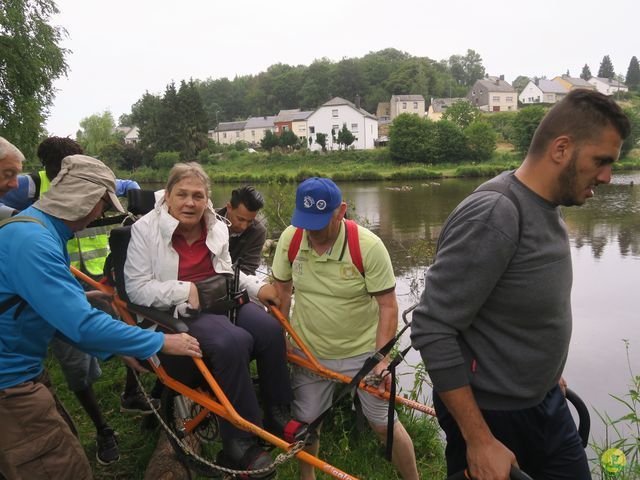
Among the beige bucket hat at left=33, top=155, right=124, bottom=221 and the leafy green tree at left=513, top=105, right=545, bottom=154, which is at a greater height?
the leafy green tree at left=513, top=105, right=545, bottom=154

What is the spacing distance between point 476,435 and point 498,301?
1.72ft

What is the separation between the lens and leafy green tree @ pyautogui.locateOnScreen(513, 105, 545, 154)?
54500 millimetres

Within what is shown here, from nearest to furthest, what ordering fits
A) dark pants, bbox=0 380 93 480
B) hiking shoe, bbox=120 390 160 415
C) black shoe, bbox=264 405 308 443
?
dark pants, bbox=0 380 93 480
black shoe, bbox=264 405 308 443
hiking shoe, bbox=120 390 160 415

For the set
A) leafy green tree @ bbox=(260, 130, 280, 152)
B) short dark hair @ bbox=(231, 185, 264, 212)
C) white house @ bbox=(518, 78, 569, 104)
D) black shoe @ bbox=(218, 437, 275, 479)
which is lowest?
black shoe @ bbox=(218, 437, 275, 479)

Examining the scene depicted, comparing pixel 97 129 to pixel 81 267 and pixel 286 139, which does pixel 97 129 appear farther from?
pixel 81 267

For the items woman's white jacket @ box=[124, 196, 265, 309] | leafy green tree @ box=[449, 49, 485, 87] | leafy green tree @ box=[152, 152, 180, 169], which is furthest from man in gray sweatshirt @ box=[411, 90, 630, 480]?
leafy green tree @ box=[449, 49, 485, 87]

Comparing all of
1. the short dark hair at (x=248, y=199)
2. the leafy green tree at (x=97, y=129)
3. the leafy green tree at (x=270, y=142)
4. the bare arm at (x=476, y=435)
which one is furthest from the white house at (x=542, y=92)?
the bare arm at (x=476, y=435)

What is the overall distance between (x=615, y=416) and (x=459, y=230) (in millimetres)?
6073

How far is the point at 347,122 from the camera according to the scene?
3019 inches

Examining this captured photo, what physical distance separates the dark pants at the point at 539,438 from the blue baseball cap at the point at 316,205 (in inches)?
52.8

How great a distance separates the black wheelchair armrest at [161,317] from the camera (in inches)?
→ 114

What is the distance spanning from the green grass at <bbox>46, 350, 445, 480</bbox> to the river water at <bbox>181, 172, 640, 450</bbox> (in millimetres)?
1659

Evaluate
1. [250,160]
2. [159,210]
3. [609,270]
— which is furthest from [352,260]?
[250,160]

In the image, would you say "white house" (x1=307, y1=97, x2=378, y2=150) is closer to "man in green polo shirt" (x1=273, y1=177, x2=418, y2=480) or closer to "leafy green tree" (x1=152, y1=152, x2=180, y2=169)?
"leafy green tree" (x1=152, y1=152, x2=180, y2=169)
